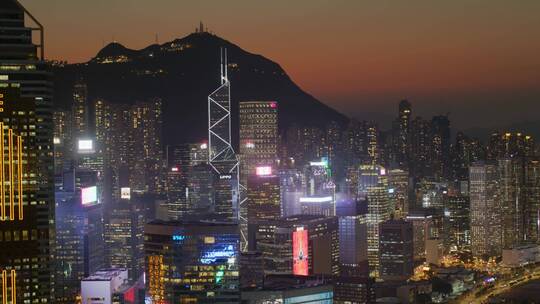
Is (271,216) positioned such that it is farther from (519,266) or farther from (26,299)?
(26,299)

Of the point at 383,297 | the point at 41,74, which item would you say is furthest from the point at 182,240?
the point at 383,297

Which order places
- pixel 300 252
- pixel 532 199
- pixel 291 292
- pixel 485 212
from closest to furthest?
pixel 291 292 < pixel 300 252 < pixel 485 212 < pixel 532 199

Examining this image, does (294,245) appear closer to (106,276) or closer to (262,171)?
(262,171)

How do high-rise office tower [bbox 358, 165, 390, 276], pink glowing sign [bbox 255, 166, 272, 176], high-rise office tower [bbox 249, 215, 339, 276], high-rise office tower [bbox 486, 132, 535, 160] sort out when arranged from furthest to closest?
high-rise office tower [bbox 486, 132, 535, 160], high-rise office tower [bbox 358, 165, 390, 276], pink glowing sign [bbox 255, 166, 272, 176], high-rise office tower [bbox 249, 215, 339, 276]

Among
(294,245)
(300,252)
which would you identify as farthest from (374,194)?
(294,245)

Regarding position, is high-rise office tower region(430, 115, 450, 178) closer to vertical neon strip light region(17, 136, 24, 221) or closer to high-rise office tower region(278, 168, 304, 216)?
high-rise office tower region(278, 168, 304, 216)

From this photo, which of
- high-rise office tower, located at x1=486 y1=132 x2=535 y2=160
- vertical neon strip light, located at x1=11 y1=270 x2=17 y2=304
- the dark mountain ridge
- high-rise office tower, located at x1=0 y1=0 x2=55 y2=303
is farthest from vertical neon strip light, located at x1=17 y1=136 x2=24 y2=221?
high-rise office tower, located at x1=486 y1=132 x2=535 y2=160

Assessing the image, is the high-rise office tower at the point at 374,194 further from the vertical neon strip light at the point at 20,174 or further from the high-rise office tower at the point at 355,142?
the vertical neon strip light at the point at 20,174

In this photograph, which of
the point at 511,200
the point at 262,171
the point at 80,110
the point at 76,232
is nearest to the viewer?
the point at 76,232

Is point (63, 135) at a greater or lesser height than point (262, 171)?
A: greater
